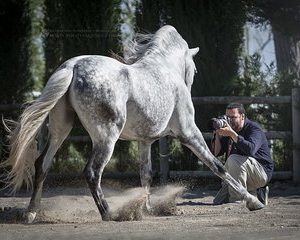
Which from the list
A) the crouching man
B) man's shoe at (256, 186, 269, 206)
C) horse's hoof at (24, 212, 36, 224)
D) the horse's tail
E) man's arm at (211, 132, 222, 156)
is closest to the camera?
the horse's tail

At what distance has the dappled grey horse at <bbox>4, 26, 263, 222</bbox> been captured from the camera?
635 centimetres

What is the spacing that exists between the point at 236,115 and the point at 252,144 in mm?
425

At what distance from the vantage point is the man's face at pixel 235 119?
7.90 m

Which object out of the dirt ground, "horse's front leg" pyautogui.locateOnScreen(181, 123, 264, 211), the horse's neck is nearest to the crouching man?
the dirt ground

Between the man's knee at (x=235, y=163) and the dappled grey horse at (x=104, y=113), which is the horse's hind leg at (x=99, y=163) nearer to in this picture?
the dappled grey horse at (x=104, y=113)

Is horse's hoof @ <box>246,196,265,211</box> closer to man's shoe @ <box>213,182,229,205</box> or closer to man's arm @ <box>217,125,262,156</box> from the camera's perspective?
man's arm @ <box>217,125,262,156</box>

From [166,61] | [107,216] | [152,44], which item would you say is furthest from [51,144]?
[152,44]

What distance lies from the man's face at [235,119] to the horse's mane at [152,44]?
40.2 inches

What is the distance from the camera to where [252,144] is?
7723mm

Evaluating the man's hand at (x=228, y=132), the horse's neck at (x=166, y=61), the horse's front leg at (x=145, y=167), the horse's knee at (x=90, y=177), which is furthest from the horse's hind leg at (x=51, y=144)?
the man's hand at (x=228, y=132)

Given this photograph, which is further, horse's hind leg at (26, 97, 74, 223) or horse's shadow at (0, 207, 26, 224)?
horse's shadow at (0, 207, 26, 224)

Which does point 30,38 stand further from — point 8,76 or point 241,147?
point 241,147

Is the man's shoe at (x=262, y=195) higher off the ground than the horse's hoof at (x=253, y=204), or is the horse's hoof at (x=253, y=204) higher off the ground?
the horse's hoof at (x=253, y=204)

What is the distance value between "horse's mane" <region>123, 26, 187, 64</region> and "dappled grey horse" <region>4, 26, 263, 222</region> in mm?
47
